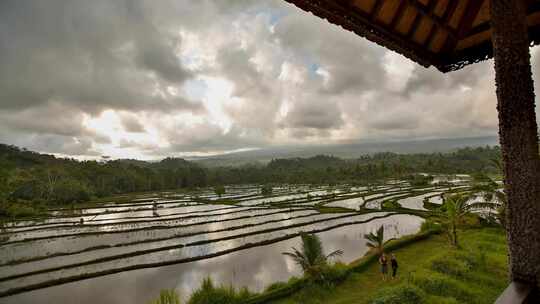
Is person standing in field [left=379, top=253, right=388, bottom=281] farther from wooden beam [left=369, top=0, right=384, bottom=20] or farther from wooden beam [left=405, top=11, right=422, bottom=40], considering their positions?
wooden beam [left=369, top=0, right=384, bottom=20]

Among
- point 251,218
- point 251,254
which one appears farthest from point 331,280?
point 251,218

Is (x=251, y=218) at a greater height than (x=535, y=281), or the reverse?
(x=535, y=281)

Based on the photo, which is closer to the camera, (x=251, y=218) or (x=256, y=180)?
(x=251, y=218)

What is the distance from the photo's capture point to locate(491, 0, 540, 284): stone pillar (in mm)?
2145

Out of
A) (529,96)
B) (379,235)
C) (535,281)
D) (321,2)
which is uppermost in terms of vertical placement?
(321,2)

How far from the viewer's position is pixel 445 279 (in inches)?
464

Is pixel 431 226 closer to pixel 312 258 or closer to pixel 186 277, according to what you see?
pixel 312 258

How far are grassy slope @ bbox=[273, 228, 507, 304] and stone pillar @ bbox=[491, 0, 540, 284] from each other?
973 cm

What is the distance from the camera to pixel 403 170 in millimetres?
80062

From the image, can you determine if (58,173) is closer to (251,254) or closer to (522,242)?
(251,254)

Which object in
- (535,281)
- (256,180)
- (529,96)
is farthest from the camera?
(256,180)

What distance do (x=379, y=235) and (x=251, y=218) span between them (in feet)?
59.6

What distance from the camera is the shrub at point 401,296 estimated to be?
31.3 feet

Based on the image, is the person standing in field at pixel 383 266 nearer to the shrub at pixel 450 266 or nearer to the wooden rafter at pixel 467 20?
the shrub at pixel 450 266
